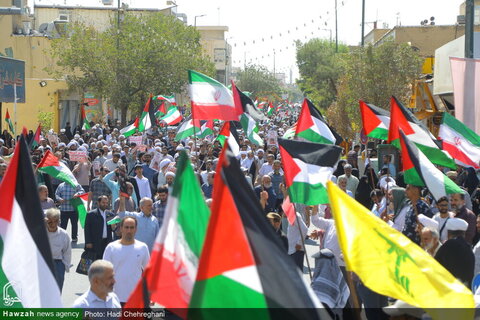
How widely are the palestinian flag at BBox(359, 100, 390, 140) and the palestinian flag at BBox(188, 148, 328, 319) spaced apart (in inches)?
406

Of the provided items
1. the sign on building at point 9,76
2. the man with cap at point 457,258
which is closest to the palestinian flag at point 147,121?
the sign on building at point 9,76

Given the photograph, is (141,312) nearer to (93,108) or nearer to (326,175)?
(326,175)

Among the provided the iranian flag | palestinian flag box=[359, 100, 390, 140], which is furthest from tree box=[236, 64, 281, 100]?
palestinian flag box=[359, 100, 390, 140]

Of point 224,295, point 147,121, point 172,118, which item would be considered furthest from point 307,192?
point 172,118

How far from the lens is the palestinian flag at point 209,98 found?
14164 mm

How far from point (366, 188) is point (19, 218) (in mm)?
11628

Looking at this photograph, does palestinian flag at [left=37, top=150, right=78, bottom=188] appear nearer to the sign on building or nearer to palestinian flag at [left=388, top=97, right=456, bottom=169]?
palestinian flag at [left=388, top=97, right=456, bottom=169]

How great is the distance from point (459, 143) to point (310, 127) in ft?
8.93

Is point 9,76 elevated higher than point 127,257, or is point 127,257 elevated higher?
point 9,76

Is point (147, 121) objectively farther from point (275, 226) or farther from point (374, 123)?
point (275, 226)

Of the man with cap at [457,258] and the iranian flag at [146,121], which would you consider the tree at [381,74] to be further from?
the man with cap at [457,258]

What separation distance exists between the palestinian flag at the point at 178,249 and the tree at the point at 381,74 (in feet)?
92.3

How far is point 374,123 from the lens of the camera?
15.2m

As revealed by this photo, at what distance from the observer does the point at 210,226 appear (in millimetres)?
4820
